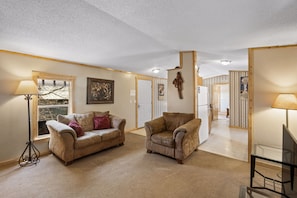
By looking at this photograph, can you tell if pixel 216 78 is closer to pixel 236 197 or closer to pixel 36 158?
pixel 236 197

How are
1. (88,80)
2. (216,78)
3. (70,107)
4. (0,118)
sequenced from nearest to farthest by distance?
(0,118) → (70,107) → (88,80) → (216,78)

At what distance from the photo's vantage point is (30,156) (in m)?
2.82

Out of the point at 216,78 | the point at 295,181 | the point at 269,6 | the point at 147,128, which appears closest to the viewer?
the point at 295,181

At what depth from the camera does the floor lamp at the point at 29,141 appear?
2.66 m

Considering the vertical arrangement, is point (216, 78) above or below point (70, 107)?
above

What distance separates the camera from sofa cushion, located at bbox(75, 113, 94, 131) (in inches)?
135

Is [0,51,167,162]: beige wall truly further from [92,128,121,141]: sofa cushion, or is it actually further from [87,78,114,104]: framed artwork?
[92,128,121,141]: sofa cushion

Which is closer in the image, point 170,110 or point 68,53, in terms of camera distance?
point 68,53

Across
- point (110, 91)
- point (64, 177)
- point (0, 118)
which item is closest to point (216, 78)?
point (110, 91)

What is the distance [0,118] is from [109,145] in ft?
6.91

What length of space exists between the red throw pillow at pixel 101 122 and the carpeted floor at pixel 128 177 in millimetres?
752

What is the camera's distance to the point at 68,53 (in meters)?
3.02

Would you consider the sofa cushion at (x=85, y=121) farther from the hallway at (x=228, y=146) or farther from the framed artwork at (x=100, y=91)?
the hallway at (x=228, y=146)

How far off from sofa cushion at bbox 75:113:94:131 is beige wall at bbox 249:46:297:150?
3.51 m
